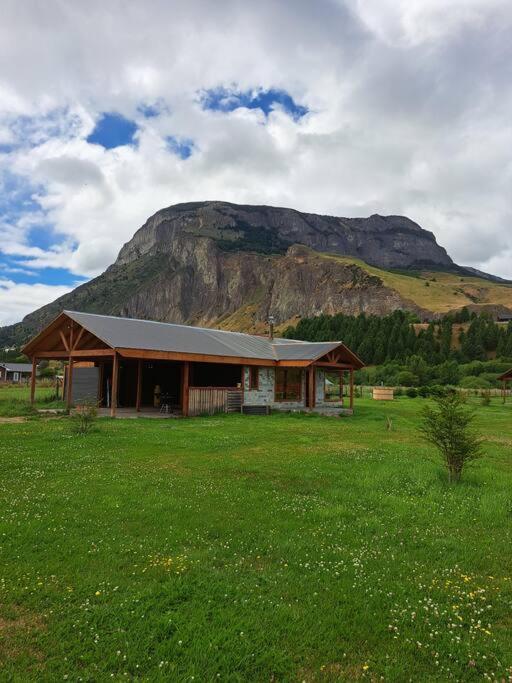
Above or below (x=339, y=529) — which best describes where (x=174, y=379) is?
above

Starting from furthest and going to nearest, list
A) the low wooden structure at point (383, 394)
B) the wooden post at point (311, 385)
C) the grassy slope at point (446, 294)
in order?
1. the grassy slope at point (446, 294)
2. the low wooden structure at point (383, 394)
3. the wooden post at point (311, 385)

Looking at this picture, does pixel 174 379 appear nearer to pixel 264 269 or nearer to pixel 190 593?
pixel 190 593

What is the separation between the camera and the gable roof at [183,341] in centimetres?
2108

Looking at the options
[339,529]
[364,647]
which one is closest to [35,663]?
[364,647]

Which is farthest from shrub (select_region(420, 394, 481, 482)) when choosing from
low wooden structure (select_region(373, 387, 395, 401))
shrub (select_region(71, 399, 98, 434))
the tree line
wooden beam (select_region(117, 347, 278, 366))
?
the tree line

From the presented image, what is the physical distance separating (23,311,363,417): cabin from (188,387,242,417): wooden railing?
48 millimetres

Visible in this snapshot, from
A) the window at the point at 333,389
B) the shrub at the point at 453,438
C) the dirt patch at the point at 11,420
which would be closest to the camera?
the shrub at the point at 453,438

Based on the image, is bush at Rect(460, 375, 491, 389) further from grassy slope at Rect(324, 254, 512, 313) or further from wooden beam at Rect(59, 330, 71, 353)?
grassy slope at Rect(324, 254, 512, 313)

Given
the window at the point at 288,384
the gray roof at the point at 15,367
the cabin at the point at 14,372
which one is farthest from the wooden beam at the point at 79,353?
the gray roof at the point at 15,367

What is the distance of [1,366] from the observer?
224 ft

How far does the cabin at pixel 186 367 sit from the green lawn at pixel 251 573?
12.3 metres

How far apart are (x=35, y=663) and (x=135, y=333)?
64.6 ft

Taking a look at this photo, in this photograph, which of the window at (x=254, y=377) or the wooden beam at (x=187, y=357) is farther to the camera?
the window at (x=254, y=377)

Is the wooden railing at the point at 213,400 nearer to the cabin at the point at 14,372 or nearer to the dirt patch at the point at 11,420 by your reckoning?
the dirt patch at the point at 11,420
